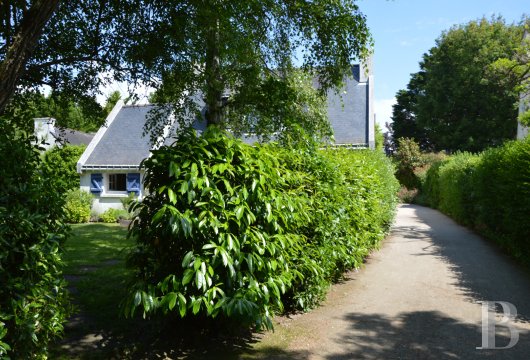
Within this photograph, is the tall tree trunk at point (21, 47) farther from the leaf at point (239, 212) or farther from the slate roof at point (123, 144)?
the slate roof at point (123, 144)

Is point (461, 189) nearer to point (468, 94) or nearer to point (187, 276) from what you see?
point (187, 276)

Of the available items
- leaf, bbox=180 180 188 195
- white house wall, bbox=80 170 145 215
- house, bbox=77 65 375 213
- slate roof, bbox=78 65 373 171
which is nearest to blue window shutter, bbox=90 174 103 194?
house, bbox=77 65 375 213

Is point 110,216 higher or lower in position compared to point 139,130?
lower

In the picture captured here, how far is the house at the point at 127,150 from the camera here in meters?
22.6

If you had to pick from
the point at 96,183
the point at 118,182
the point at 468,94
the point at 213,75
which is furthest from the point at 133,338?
the point at 468,94

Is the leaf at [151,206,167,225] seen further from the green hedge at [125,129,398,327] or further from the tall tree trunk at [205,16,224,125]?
the tall tree trunk at [205,16,224,125]

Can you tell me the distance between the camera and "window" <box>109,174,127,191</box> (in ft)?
79.2

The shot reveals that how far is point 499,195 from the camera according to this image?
36.8ft

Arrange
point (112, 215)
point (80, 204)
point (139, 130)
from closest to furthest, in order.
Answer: point (80, 204) → point (112, 215) → point (139, 130)

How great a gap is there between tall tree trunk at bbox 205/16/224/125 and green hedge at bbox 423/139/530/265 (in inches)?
248

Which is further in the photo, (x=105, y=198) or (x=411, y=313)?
(x=105, y=198)

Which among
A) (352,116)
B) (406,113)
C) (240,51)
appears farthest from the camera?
(406,113)

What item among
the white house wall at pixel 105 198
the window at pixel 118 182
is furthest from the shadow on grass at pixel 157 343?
the window at pixel 118 182

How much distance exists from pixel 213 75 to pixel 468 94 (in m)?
39.5
